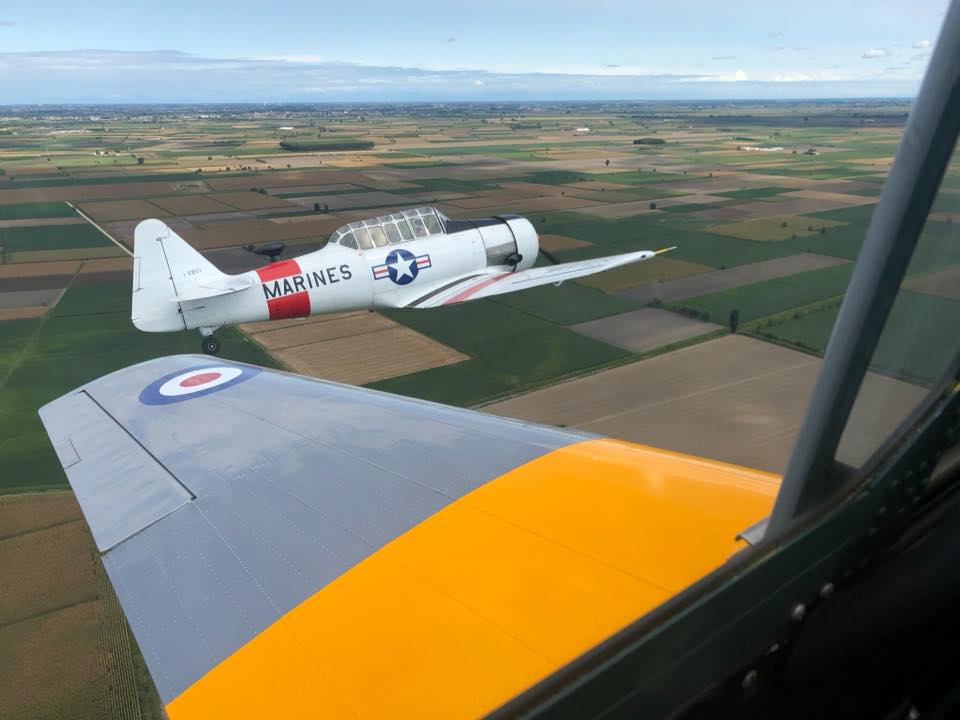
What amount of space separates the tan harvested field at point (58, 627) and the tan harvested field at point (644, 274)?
75.4 ft

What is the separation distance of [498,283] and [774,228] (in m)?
27.8

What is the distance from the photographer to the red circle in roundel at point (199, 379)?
594cm

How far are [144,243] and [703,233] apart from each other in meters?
33.7

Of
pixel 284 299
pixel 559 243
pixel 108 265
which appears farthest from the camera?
pixel 559 243

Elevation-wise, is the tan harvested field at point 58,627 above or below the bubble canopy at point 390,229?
below

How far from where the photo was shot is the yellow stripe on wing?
2342 millimetres

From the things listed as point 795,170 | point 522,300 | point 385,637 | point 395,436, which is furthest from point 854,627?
point 795,170

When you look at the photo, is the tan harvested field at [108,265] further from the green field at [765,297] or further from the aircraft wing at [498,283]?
the green field at [765,297]

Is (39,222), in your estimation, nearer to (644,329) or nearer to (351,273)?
(351,273)

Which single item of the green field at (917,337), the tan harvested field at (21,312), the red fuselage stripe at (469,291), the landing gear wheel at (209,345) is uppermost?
the green field at (917,337)

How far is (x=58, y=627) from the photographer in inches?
380

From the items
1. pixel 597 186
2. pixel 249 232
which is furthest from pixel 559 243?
pixel 597 186

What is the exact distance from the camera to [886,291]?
1459mm

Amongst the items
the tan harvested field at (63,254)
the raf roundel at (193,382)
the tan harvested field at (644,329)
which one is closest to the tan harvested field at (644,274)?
the tan harvested field at (644,329)
